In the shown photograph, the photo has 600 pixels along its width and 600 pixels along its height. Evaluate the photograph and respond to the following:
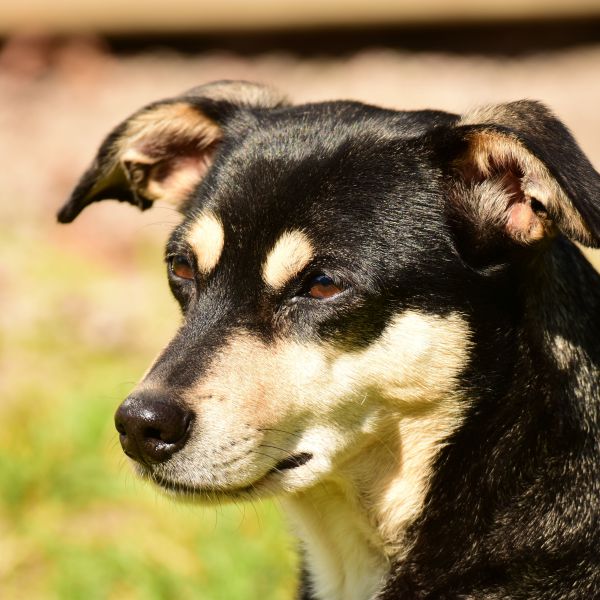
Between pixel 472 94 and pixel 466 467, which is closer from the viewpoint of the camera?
pixel 466 467

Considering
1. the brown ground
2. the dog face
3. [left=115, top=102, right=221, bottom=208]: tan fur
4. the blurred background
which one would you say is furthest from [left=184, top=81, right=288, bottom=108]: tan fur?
the brown ground

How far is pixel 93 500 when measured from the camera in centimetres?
519

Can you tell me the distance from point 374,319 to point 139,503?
7.22 feet

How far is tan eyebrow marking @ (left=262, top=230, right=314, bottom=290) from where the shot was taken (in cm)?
341

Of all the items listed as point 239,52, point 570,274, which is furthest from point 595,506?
point 239,52

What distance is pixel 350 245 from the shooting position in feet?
11.2

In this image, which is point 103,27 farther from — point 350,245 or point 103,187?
point 350,245

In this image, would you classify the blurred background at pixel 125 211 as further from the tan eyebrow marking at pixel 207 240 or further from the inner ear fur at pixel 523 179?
the inner ear fur at pixel 523 179

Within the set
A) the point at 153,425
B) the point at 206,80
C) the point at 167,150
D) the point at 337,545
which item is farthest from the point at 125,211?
the point at 153,425

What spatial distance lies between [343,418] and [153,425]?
1.83 feet

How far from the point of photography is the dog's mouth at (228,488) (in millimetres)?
3338

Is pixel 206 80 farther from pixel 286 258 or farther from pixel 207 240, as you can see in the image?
pixel 286 258

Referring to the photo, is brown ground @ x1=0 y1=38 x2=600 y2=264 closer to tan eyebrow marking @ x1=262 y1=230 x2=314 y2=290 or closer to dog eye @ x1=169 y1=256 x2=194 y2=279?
dog eye @ x1=169 y1=256 x2=194 y2=279

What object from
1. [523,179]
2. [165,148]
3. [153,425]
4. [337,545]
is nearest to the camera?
[153,425]
